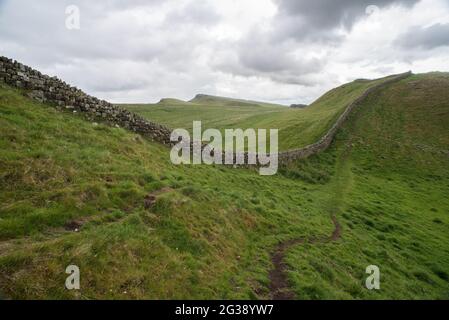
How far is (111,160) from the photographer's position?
16703 millimetres

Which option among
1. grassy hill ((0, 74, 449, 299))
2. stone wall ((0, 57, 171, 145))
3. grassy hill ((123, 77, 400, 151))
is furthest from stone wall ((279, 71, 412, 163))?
stone wall ((0, 57, 171, 145))

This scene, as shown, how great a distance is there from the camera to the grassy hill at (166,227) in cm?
972

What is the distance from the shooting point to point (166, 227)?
1296cm

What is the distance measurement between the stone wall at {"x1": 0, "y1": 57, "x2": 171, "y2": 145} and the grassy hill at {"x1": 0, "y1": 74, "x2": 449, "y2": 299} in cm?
129

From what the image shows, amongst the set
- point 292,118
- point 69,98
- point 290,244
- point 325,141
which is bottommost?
point 290,244

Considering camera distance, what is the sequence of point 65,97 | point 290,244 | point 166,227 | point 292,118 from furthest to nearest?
point 292,118
point 65,97
point 290,244
point 166,227

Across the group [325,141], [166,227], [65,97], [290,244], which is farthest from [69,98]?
[325,141]

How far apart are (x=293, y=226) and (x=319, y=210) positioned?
22.4 feet

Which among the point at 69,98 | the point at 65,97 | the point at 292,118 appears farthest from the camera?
the point at 292,118

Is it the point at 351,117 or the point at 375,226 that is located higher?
the point at 351,117

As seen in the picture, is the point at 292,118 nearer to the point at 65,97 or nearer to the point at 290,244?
the point at 65,97

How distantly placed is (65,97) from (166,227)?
13.0 metres
